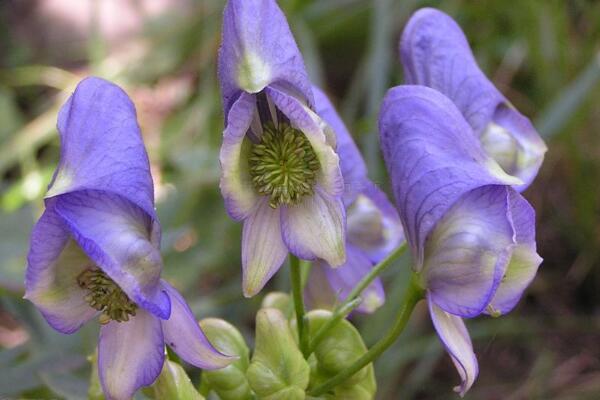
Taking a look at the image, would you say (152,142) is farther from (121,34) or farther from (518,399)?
(518,399)

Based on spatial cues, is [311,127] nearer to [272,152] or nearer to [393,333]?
[272,152]

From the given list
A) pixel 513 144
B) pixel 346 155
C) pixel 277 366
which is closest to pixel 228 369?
pixel 277 366

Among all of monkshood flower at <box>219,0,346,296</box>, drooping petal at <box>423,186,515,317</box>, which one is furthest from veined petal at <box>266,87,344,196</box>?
drooping petal at <box>423,186,515,317</box>

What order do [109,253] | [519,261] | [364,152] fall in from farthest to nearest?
[364,152] → [519,261] → [109,253]

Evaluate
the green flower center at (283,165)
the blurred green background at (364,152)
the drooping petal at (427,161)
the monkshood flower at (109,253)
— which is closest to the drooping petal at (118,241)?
the monkshood flower at (109,253)

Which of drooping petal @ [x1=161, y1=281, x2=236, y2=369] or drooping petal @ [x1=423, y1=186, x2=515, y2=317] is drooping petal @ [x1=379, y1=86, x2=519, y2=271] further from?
drooping petal @ [x1=161, y1=281, x2=236, y2=369]

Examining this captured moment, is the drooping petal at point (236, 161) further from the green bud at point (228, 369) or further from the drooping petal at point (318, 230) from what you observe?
the green bud at point (228, 369)
